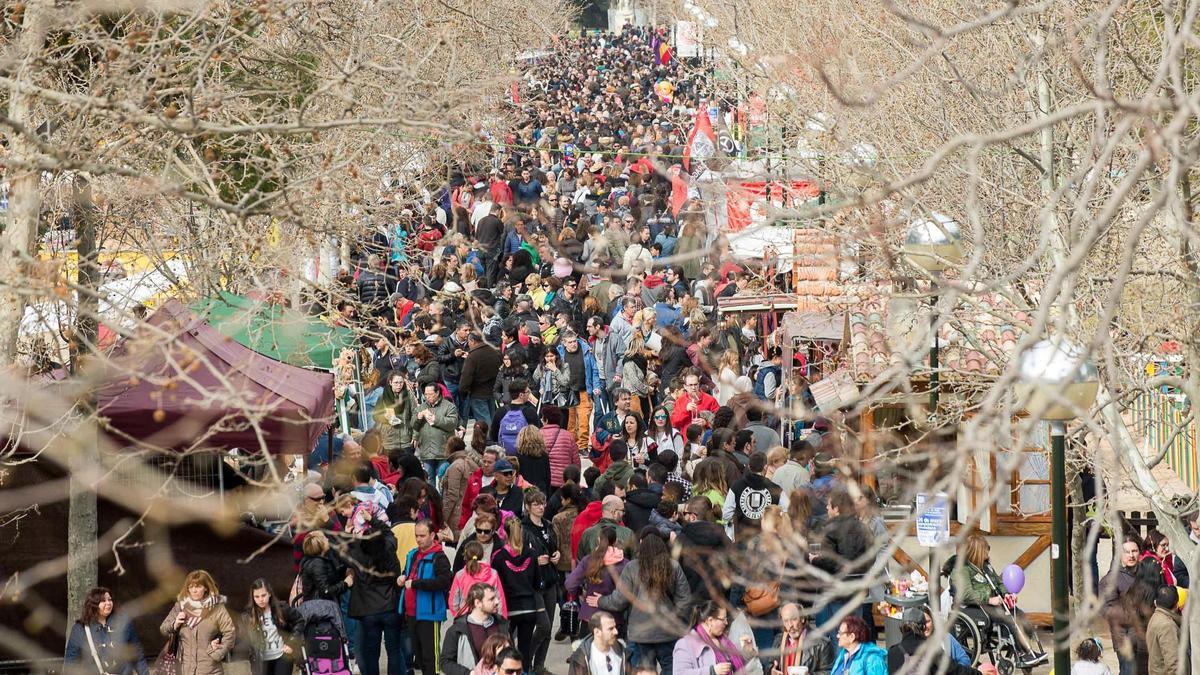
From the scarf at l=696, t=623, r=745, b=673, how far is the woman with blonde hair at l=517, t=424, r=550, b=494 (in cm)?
506

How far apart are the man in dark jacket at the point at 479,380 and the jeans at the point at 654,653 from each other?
7.57 m

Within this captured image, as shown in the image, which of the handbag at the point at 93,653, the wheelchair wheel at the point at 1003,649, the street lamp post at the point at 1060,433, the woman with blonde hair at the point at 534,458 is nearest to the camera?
the street lamp post at the point at 1060,433

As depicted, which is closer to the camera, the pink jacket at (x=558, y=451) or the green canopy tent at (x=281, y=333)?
the green canopy tent at (x=281, y=333)

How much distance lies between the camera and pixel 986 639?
13.8 m

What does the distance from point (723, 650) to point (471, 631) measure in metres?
1.67

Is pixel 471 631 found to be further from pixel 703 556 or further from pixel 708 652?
pixel 703 556

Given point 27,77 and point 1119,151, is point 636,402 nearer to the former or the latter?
point 1119,151

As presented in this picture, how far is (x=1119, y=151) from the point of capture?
13180 mm

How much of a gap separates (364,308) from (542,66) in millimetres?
58741

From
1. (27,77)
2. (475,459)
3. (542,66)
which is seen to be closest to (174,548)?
(475,459)

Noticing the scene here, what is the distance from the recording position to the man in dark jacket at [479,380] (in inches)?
788

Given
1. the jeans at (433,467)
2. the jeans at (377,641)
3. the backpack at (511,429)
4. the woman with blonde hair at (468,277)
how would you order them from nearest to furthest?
the jeans at (377,641)
the backpack at (511,429)
the jeans at (433,467)
the woman with blonde hair at (468,277)

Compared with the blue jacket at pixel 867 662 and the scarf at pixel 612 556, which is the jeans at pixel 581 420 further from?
the blue jacket at pixel 867 662

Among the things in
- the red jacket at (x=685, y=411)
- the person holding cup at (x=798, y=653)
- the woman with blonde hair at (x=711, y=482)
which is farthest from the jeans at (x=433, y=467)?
the person holding cup at (x=798, y=653)
